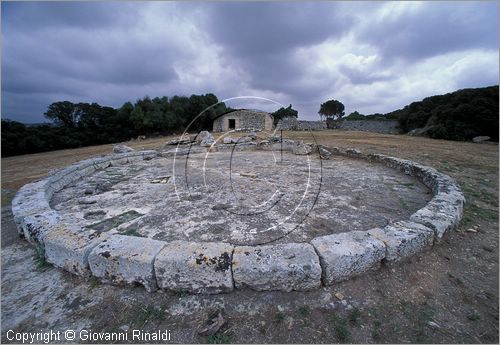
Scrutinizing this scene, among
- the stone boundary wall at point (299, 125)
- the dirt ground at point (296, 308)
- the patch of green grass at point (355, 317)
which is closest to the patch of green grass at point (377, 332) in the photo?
the dirt ground at point (296, 308)

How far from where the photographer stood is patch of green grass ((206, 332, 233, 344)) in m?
1.80

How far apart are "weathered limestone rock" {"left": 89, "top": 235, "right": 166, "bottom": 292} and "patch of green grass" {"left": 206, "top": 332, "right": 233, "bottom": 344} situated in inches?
31.5

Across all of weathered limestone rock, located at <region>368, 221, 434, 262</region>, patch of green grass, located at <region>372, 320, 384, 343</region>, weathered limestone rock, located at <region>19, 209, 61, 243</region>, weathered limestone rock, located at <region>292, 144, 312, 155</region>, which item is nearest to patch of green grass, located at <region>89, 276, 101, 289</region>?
weathered limestone rock, located at <region>19, 209, 61, 243</region>

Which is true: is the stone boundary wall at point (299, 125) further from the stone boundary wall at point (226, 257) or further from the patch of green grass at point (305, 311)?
the patch of green grass at point (305, 311)

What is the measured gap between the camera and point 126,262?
231 centimetres

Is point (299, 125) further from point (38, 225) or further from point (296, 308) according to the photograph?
point (296, 308)

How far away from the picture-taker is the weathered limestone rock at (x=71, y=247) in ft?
8.16

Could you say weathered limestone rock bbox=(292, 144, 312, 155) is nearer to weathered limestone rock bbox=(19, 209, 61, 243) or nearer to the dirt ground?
the dirt ground

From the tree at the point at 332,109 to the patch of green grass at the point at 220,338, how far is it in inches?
1647

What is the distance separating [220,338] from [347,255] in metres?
1.38

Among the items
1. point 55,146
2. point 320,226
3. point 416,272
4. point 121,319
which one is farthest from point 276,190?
point 55,146

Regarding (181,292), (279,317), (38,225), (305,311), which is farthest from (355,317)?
(38,225)

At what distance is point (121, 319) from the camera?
200 centimetres

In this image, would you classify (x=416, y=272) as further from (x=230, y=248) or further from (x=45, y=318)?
(x=45, y=318)
